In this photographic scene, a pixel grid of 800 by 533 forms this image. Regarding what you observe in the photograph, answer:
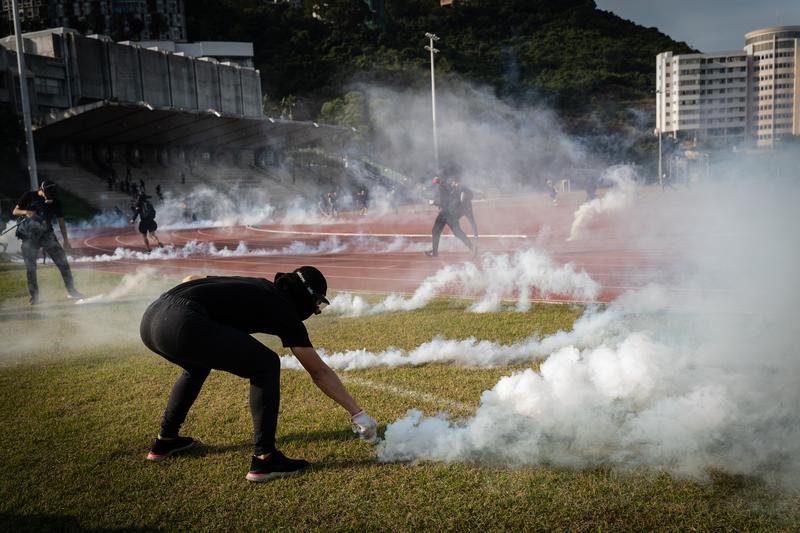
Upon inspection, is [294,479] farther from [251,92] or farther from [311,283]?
[251,92]

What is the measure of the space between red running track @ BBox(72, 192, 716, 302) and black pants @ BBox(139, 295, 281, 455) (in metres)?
6.70

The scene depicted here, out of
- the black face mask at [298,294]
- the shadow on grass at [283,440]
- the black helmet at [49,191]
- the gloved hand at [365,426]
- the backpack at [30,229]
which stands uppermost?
the black helmet at [49,191]

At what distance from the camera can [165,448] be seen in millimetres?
4578

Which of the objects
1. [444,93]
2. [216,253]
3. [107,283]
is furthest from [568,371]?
[444,93]

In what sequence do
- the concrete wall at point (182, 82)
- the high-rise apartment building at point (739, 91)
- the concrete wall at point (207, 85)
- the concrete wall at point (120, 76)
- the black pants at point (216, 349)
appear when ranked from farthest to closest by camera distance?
the concrete wall at point (207, 85) < the concrete wall at point (182, 82) < the concrete wall at point (120, 76) < the high-rise apartment building at point (739, 91) < the black pants at point (216, 349)

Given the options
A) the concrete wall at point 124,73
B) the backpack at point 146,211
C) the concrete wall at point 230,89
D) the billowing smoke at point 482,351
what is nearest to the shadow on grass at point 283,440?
the billowing smoke at point 482,351

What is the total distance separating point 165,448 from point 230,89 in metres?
74.9

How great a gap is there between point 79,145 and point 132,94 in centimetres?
1083

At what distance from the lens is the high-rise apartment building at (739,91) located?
10.7m

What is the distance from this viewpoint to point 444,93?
5147 cm

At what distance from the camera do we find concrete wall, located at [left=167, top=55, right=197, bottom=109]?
217 ft

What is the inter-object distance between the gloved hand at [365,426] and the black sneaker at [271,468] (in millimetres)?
521

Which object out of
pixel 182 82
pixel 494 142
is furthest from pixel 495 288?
pixel 182 82

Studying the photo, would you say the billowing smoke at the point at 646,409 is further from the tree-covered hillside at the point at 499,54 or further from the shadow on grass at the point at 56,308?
the tree-covered hillside at the point at 499,54
